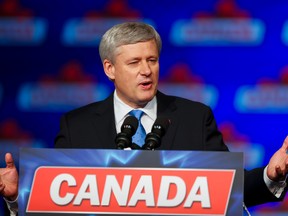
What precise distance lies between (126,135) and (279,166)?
18.3 inches

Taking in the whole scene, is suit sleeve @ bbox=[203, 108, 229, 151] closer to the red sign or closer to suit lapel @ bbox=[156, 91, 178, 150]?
suit lapel @ bbox=[156, 91, 178, 150]

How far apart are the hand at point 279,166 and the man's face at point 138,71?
0.46m

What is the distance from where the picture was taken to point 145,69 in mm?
2475

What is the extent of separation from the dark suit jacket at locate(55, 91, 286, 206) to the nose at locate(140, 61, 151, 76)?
0.47 ft

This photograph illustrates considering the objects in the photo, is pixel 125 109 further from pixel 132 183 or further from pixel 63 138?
pixel 132 183

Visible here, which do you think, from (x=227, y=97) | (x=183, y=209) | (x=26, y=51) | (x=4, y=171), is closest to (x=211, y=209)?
(x=183, y=209)

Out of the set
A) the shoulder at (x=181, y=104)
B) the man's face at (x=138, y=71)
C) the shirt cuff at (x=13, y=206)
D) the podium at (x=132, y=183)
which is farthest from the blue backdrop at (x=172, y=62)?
the podium at (x=132, y=183)

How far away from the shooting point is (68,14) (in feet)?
12.8

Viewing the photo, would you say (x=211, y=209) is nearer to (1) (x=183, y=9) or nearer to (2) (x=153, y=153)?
(2) (x=153, y=153)

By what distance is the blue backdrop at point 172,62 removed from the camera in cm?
381

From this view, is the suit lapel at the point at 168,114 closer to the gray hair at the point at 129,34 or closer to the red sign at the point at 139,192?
the gray hair at the point at 129,34

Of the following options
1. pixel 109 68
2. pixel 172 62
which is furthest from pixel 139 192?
pixel 172 62

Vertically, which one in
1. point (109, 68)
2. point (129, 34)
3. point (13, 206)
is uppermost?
point (129, 34)

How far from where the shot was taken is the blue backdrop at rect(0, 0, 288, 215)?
3.81m
